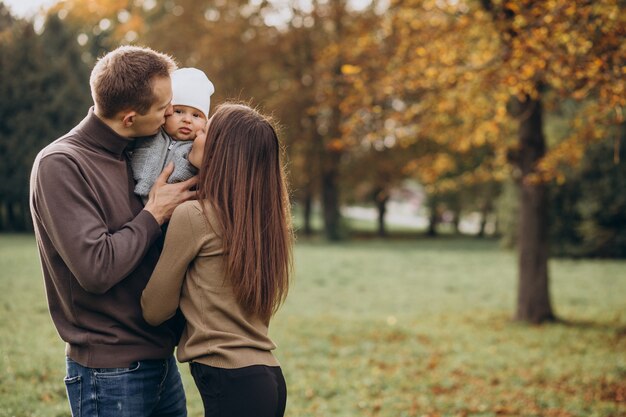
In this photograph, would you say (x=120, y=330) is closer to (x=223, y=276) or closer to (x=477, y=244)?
(x=223, y=276)

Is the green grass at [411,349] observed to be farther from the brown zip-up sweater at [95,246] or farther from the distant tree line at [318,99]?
the brown zip-up sweater at [95,246]

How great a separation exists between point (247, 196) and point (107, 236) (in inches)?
20.7

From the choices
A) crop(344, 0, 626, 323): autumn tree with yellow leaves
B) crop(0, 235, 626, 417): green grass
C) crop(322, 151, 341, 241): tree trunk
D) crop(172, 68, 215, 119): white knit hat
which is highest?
crop(344, 0, 626, 323): autumn tree with yellow leaves

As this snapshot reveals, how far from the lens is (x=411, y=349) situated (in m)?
8.98

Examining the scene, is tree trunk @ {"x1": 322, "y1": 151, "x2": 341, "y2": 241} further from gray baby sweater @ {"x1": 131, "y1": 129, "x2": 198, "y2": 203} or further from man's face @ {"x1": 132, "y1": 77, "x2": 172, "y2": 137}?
man's face @ {"x1": 132, "y1": 77, "x2": 172, "y2": 137}

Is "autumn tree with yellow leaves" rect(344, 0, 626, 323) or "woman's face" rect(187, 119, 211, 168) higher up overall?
"autumn tree with yellow leaves" rect(344, 0, 626, 323)

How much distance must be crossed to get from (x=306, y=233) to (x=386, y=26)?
24.9 meters

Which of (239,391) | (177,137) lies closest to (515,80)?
(177,137)

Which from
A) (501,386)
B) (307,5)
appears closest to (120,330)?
(501,386)

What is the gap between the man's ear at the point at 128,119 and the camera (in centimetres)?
239

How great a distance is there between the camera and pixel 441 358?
334 inches

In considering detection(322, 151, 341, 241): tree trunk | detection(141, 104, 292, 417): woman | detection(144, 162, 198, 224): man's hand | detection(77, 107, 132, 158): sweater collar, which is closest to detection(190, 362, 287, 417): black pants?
detection(141, 104, 292, 417): woman

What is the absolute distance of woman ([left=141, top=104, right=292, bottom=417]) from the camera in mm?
2336

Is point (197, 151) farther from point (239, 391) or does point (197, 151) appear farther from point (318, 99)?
point (318, 99)
